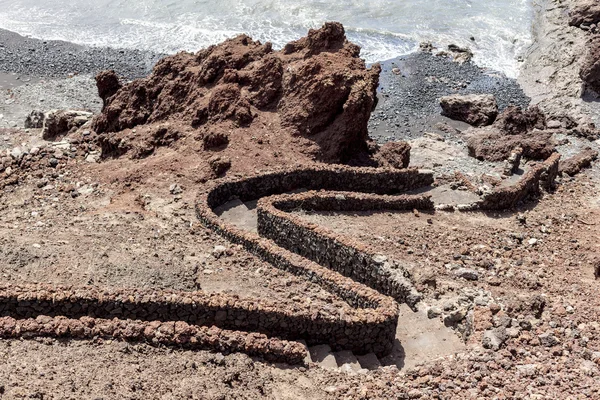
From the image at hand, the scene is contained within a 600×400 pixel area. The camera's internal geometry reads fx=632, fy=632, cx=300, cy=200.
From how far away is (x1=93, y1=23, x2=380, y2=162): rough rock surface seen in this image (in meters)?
19.3

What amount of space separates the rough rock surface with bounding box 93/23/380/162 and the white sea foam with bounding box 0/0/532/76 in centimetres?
1751

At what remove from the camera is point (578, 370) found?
1009cm

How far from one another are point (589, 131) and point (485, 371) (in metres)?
19.4

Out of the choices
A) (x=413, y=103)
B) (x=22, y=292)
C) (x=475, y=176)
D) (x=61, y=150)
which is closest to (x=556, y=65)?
(x=413, y=103)

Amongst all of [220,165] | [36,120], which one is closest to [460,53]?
[36,120]

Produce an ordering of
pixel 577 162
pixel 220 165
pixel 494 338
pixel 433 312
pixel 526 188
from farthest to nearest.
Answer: pixel 577 162 → pixel 526 188 → pixel 220 165 → pixel 433 312 → pixel 494 338

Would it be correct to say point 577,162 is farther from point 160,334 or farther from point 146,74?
point 146,74

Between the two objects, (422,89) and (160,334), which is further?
(422,89)

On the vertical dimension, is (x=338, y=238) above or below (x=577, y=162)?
above

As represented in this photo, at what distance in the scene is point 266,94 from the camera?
65.7 ft

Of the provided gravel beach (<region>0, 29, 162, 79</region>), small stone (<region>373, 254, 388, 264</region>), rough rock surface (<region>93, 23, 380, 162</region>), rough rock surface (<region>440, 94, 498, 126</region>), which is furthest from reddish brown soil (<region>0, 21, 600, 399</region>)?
gravel beach (<region>0, 29, 162, 79</region>)

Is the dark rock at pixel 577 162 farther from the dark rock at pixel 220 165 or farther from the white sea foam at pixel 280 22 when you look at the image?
the white sea foam at pixel 280 22

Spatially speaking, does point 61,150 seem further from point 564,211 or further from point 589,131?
point 589,131

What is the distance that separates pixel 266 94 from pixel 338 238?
7542mm
